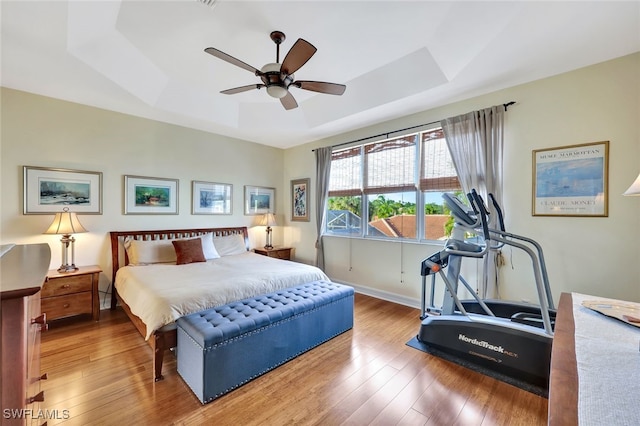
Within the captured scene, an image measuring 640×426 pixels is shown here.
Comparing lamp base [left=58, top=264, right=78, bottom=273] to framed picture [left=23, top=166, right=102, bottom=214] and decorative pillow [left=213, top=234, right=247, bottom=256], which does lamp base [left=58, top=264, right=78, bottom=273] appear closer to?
framed picture [left=23, top=166, right=102, bottom=214]

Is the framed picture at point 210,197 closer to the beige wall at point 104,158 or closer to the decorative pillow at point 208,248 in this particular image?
the beige wall at point 104,158

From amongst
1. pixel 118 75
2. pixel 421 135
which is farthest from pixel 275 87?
pixel 421 135

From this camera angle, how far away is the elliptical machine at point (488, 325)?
203cm

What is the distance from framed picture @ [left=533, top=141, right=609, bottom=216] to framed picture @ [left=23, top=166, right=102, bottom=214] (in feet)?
17.9

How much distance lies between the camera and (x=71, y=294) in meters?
3.07

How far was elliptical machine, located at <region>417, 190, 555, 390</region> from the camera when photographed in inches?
80.0

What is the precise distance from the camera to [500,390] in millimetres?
2045

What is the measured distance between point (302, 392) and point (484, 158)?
3.04 meters

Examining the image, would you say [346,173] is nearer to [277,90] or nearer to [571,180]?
[277,90]

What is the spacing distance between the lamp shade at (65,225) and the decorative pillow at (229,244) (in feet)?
5.53

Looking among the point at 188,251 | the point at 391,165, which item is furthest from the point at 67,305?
the point at 391,165

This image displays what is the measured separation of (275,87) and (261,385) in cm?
256

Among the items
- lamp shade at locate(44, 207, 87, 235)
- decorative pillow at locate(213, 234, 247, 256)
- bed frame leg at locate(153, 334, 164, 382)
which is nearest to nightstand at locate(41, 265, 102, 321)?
lamp shade at locate(44, 207, 87, 235)

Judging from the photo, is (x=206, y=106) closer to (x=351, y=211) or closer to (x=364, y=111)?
(x=364, y=111)
